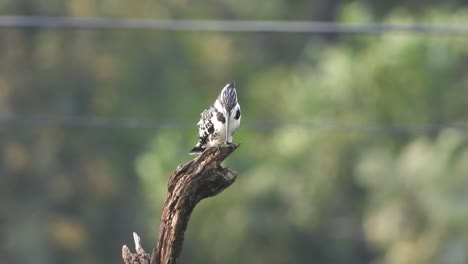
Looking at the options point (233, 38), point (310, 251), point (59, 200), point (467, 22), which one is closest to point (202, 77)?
point (233, 38)

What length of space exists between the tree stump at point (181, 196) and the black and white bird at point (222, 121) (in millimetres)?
568

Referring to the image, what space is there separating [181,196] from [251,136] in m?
18.3

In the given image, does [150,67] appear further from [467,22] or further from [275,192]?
[467,22]

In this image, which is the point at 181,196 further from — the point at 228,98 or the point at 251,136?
the point at 251,136

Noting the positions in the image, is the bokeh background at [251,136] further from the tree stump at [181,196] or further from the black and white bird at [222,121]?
the tree stump at [181,196]

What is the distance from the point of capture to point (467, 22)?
19.0 meters

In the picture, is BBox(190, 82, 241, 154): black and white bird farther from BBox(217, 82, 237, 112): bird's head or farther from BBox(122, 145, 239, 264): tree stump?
BBox(122, 145, 239, 264): tree stump

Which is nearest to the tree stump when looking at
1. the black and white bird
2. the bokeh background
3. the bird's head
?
the black and white bird

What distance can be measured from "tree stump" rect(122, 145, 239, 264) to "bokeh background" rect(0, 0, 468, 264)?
845 cm

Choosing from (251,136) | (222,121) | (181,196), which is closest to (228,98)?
(222,121)

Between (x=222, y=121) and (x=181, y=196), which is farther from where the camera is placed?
(x=222, y=121)

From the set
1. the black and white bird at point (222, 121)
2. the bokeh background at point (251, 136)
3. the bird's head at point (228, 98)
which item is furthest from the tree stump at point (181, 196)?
the bokeh background at point (251, 136)

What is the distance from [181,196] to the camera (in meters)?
5.85

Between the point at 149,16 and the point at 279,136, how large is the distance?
245 inches
